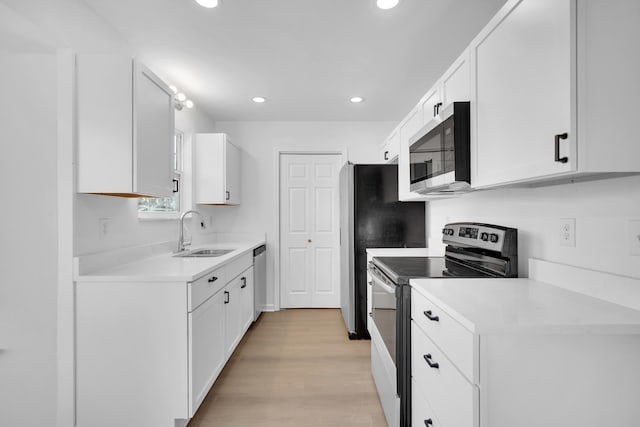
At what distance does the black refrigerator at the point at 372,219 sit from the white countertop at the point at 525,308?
1.52m

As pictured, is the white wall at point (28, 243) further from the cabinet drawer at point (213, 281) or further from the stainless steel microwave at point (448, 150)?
the stainless steel microwave at point (448, 150)

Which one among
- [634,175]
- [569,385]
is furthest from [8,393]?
[634,175]

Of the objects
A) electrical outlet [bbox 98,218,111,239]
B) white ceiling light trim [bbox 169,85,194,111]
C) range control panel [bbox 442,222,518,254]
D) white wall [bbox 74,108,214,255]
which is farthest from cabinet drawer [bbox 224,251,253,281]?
range control panel [bbox 442,222,518,254]

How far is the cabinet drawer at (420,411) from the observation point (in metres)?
1.21

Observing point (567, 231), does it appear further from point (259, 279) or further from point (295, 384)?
point (259, 279)

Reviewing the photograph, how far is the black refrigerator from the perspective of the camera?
293 cm

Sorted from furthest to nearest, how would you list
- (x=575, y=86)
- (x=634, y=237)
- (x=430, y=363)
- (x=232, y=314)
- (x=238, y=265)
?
(x=238, y=265)
(x=232, y=314)
(x=430, y=363)
(x=634, y=237)
(x=575, y=86)

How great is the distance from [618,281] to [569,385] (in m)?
→ 0.42

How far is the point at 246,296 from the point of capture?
298 centimetres

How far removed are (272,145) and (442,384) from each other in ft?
11.2

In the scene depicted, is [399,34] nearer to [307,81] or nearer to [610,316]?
[307,81]

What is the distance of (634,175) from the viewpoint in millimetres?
1022

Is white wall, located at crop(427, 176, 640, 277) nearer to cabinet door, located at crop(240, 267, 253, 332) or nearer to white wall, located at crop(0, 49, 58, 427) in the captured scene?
cabinet door, located at crop(240, 267, 253, 332)

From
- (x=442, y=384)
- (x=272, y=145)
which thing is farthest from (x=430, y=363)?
(x=272, y=145)
